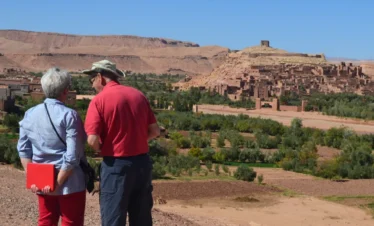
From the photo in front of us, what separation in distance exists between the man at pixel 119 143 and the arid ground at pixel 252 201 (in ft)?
19.5

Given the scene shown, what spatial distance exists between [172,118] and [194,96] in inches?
927

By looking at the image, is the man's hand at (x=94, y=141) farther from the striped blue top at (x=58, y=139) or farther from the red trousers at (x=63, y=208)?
the red trousers at (x=63, y=208)

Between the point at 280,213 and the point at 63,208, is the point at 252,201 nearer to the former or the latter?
the point at 280,213

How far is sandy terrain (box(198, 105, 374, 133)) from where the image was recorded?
51375 mm

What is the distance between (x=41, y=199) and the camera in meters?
4.95

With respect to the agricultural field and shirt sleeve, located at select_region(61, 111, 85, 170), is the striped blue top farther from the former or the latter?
the agricultural field

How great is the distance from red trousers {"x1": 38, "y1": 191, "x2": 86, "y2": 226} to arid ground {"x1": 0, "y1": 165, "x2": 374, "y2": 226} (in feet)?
19.9

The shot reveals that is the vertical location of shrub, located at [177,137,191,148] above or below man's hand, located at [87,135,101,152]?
below

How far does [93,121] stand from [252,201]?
14508 mm

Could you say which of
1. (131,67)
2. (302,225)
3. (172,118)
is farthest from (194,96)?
(131,67)

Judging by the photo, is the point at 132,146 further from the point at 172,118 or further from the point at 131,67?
the point at 131,67

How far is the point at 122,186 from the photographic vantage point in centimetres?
502

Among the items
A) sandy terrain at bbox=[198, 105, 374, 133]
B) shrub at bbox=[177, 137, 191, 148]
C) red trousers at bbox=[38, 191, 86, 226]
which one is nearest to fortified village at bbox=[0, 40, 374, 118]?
sandy terrain at bbox=[198, 105, 374, 133]

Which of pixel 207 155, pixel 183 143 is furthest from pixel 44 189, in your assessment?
pixel 183 143
